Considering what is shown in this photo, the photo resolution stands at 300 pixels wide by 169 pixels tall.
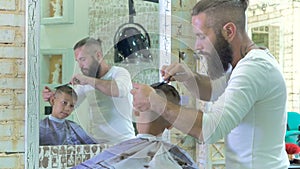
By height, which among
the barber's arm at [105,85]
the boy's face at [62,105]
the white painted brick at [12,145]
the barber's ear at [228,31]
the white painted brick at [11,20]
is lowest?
the white painted brick at [12,145]

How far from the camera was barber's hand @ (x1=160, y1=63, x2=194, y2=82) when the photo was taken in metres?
1.60

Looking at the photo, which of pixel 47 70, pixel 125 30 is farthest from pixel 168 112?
pixel 47 70

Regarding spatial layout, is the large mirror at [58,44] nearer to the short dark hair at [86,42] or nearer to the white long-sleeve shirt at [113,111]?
the short dark hair at [86,42]

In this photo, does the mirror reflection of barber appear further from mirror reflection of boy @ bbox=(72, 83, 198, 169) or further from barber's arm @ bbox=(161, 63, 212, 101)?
barber's arm @ bbox=(161, 63, 212, 101)

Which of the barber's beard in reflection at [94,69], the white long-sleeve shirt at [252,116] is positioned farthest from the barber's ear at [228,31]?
the barber's beard in reflection at [94,69]

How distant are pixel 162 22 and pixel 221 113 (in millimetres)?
562

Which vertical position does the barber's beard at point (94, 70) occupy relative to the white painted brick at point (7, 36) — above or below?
below

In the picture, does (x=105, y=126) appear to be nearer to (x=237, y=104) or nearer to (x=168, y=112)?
(x=168, y=112)

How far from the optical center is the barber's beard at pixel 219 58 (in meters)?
1.61

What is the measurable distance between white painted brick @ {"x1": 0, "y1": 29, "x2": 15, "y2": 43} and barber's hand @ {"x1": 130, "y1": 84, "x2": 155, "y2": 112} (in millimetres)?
644

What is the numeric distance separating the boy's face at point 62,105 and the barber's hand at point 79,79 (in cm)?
7

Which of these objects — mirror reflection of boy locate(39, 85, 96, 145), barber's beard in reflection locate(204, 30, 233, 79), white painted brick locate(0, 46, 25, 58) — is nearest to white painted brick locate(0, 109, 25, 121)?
mirror reflection of boy locate(39, 85, 96, 145)

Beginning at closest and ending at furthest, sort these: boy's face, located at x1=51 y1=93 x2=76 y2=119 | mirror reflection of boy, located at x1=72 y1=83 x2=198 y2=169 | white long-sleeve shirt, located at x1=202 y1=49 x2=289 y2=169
A: white long-sleeve shirt, located at x1=202 y1=49 x2=289 y2=169, mirror reflection of boy, located at x1=72 y1=83 x2=198 y2=169, boy's face, located at x1=51 y1=93 x2=76 y2=119

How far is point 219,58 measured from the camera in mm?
1661
